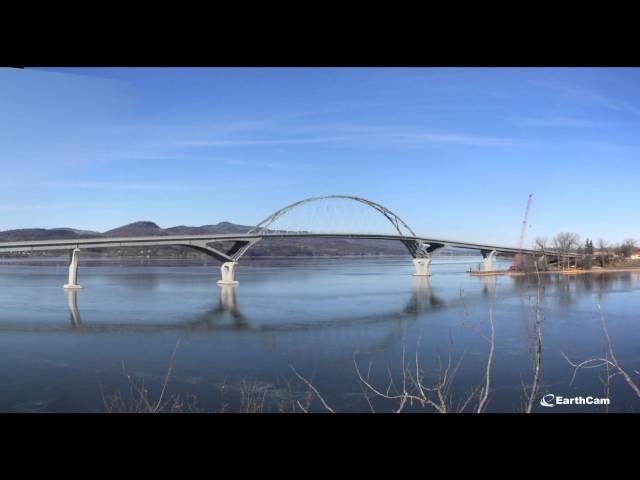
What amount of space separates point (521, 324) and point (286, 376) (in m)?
6.54

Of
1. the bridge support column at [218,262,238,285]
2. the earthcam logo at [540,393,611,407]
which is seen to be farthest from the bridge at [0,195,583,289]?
the earthcam logo at [540,393,611,407]

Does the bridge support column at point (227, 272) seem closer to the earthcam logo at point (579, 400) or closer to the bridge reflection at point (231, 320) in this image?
the bridge reflection at point (231, 320)

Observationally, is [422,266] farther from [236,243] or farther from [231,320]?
[231,320]

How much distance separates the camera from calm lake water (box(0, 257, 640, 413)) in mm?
6504

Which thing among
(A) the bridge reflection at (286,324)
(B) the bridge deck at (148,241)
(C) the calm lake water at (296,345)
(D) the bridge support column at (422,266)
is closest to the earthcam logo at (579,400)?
(C) the calm lake water at (296,345)

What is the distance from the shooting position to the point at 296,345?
34.3ft

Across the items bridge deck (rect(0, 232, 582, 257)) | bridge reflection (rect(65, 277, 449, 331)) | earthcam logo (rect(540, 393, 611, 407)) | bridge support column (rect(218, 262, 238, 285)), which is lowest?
bridge reflection (rect(65, 277, 449, 331))

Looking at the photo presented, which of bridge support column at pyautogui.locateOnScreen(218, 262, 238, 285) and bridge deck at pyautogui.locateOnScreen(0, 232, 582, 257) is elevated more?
bridge deck at pyautogui.locateOnScreen(0, 232, 582, 257)

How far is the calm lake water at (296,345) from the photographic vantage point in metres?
6.50

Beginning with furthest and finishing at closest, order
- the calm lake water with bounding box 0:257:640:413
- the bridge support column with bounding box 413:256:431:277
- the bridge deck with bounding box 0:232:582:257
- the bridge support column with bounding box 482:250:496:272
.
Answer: the bridge support column with bounding box 413:256:431:277
the bridge support column with bounding box 482:250:496:272
the bridge deck with bounding box 0:232:582:257
the calm lake water with bounding box 0:257:640:413

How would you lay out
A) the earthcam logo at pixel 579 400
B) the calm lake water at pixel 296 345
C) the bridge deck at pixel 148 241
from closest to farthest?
1. the earthcam logo at pixel 579 400
2. the calm lake water at pixel 296 345
3. the bridge deck at pixel 148 241

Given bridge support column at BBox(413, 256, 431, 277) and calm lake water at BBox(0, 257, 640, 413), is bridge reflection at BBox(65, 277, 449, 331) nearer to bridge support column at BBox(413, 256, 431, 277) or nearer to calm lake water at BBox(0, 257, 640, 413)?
calm lake water at BBox(0, 257, 640, 413)

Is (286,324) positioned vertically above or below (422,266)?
below

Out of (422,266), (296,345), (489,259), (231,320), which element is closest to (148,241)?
(231,320)
